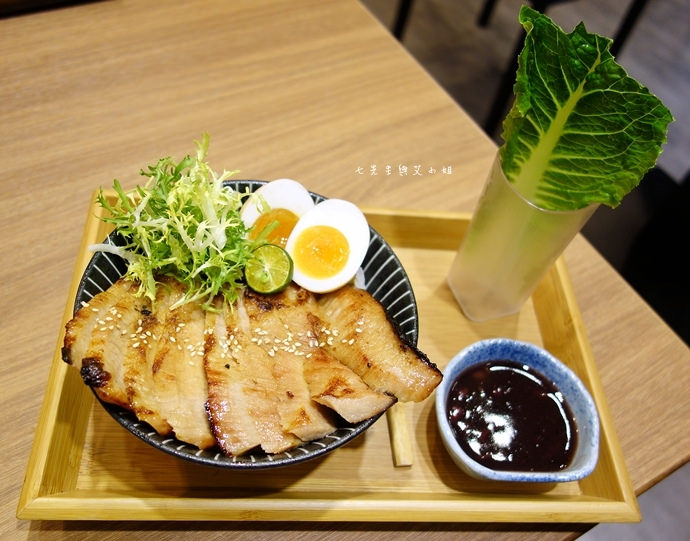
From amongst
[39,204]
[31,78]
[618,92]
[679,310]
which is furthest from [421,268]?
[679,310]

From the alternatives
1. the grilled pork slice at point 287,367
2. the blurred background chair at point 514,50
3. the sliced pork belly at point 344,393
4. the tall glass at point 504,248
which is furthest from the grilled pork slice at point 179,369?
the blurred background chair at point 514,50

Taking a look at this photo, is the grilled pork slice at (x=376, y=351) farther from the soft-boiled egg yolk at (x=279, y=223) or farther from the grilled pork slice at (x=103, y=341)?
the grilled pork slice at (x=103, y=341)

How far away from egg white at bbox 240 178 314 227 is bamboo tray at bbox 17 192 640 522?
1.62 ft

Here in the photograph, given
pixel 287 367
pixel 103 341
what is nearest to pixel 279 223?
pixel 287 367

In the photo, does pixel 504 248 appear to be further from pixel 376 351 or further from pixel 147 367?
pixel 147 367

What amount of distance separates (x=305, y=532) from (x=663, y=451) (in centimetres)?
104

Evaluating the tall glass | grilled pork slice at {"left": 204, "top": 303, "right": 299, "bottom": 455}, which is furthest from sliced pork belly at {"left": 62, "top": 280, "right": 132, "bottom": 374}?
the tall glass

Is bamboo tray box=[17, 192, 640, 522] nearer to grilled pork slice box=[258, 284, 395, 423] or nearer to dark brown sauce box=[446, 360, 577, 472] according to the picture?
dark brown sauce box=[446, 360, 577, 472]

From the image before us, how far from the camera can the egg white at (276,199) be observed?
64.3 inches

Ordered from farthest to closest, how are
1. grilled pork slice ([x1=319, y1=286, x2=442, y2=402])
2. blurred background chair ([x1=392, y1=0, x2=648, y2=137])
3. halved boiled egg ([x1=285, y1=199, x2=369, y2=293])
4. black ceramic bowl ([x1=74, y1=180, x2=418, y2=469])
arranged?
blurred background chair ([x1=392, y1=0, x2=648, y2=137]) → halved boiled egg ([x1=285, y1=199, x2=369, y2=293]) → grilled pork slice ([x1=319, y1=286, x2=442, y2=402]) → black ceramic bowl ([x1=74, y1=180, x2=418, y2=469])

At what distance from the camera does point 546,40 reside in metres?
1.29

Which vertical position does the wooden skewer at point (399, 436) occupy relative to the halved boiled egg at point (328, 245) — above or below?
below

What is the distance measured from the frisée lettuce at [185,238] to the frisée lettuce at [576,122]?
78 centimetres

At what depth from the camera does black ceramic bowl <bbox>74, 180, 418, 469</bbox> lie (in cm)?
119
